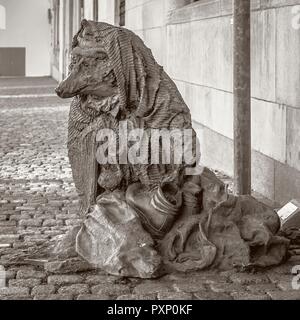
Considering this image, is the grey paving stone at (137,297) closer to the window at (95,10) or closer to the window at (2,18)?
the window at (95,10)

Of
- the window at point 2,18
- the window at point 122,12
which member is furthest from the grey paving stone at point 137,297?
the window at point 2,18

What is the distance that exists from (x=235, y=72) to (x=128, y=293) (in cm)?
308

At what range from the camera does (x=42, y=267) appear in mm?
5359

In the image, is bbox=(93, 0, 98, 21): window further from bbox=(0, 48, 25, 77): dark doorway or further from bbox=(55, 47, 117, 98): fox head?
bbox=(0, 48, 25, 77): dark doorway

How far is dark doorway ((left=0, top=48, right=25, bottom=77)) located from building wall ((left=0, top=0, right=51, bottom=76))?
287 centimetres

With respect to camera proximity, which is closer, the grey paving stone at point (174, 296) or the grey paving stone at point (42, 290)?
the grey paving stone at point (174, 296)

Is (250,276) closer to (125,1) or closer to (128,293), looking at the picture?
(128,293)

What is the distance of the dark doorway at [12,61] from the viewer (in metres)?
44.9

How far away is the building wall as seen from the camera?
160 ft

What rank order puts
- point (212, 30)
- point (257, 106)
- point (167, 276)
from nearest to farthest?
point (167, 276) → point (257, 106) → point (212, 30)

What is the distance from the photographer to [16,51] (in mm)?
46031

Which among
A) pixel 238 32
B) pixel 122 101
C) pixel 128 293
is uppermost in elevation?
pixel 238 32

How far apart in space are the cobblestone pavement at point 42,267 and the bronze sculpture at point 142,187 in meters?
0.17

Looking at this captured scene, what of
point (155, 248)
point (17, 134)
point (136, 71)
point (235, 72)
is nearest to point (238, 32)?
point (235, 72)
